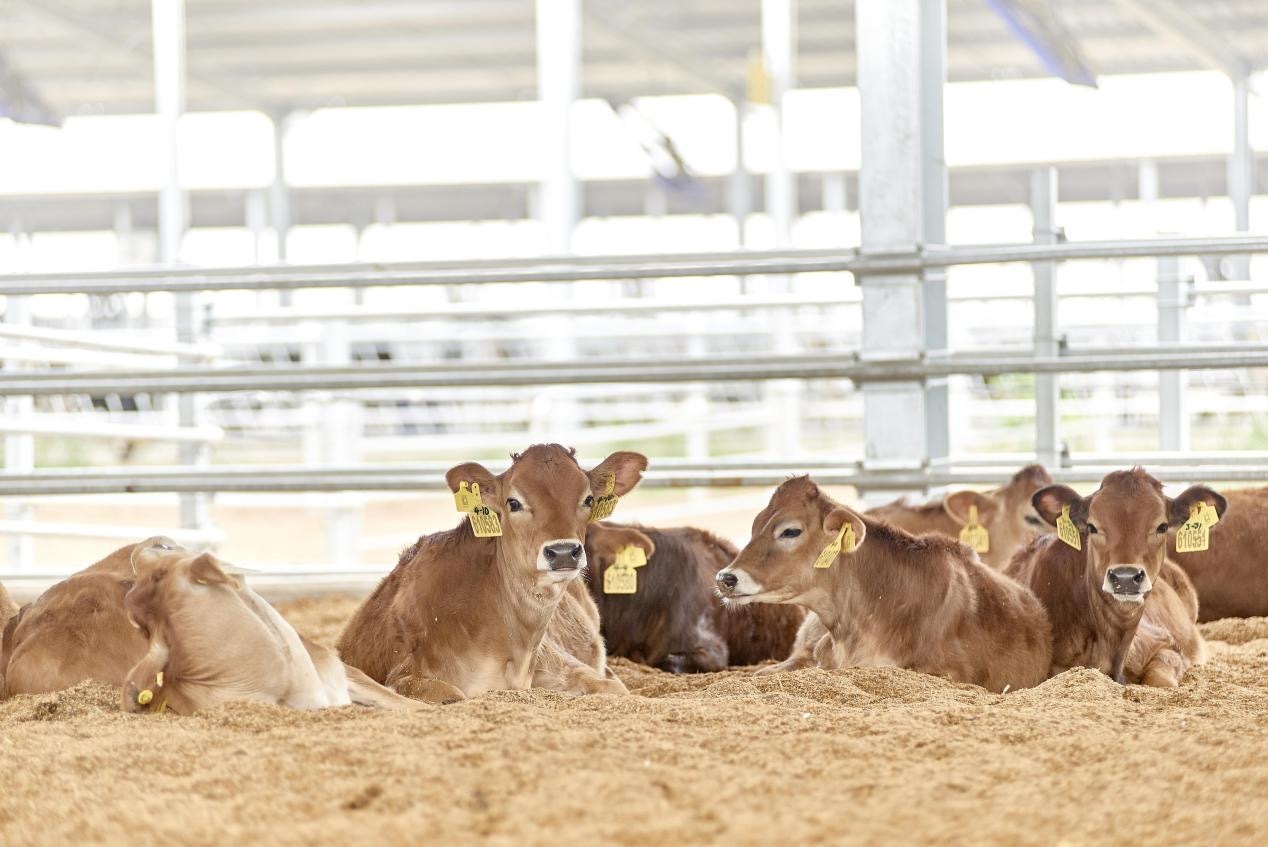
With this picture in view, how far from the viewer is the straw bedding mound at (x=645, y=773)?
226 centimetres

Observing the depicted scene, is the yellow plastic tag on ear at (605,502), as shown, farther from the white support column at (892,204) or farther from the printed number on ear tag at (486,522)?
the white support column at (892,204)

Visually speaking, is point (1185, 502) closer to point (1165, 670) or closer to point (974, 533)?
point (1165, 670)

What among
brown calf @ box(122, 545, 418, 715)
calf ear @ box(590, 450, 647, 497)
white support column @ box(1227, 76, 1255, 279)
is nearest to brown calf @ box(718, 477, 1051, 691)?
calf ear @ box(590, 450, 647, 497)

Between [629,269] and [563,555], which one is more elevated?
[629,269]

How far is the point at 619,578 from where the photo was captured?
15.0 ft

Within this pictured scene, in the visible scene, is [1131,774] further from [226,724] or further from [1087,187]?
[1087,187]

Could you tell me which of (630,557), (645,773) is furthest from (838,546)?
(645,773)

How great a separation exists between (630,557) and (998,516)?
167 cm

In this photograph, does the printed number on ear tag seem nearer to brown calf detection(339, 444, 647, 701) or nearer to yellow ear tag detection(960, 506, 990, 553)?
brown calf detection(339, 444, 647, 701)

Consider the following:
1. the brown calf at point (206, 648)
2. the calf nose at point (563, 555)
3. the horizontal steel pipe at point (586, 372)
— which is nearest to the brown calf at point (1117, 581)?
the horizontal steel pipe at point (586, 372)

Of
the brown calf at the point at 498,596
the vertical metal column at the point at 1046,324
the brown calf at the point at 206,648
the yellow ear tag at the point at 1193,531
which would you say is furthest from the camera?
the vertical metal column at the point at 1046,324

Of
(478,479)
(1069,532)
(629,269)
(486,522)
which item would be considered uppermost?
(629,269)

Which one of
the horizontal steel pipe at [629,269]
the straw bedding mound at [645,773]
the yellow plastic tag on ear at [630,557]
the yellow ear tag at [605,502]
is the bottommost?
the straw bedding mound at [645,773]

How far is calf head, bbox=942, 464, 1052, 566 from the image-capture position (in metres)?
5.45
